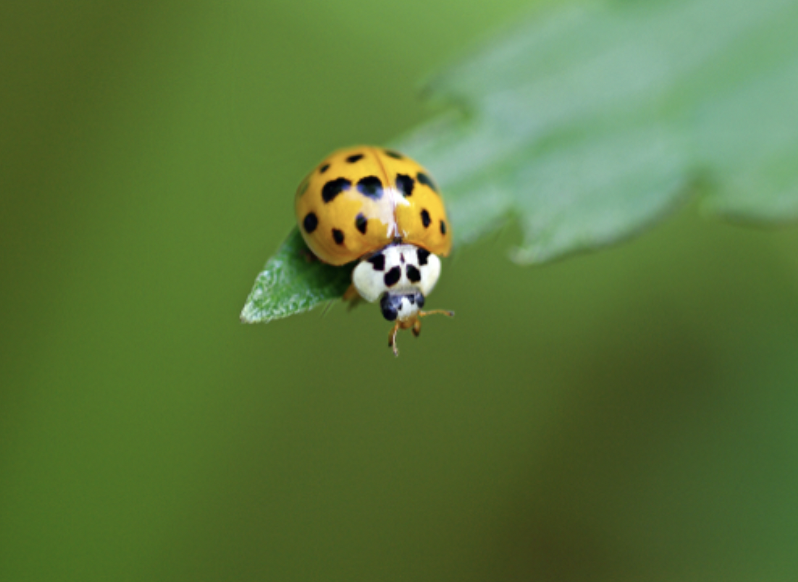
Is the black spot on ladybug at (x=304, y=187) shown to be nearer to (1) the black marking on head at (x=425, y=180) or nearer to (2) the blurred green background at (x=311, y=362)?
(1) the black marking on head at (x=425, y=180)

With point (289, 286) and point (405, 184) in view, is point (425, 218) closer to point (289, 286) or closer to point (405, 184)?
point (405, 184)

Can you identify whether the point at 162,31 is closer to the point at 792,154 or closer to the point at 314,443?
the point at 314,443

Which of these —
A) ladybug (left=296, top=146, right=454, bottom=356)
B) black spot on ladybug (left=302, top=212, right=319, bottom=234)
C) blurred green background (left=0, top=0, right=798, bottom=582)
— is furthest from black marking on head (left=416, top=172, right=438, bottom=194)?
blurred green background (left=0, top=0, right=798, bottom=582)

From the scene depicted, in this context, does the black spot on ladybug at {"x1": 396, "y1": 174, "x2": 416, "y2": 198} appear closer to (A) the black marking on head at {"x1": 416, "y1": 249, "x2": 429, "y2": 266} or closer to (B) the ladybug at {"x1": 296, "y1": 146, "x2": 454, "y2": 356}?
(B) the ladybug at {"x1": 296, "y1": 146, "x2": 454, "y2": 356}

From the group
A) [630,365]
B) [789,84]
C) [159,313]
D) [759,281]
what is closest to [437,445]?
[630,365]

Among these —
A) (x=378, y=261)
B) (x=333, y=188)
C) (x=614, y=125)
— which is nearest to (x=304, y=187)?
(x=333, y=188)

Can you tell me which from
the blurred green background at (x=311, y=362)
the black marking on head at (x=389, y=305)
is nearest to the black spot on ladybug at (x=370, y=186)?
the black marking on head at (x=389, y=305)

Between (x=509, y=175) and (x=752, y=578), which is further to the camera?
(x=752, y=578)
